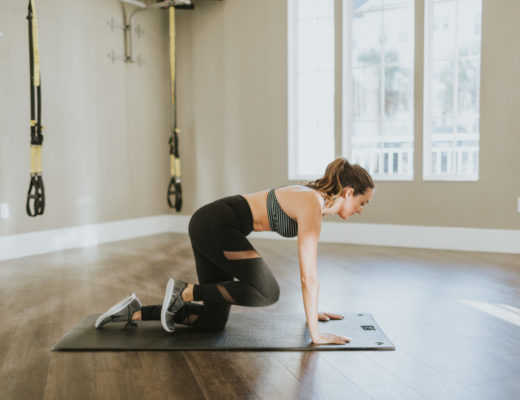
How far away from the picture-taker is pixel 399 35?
16.3ft

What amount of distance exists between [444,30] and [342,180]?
11.3 feet

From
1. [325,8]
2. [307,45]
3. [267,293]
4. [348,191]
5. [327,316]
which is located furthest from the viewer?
[307,45]

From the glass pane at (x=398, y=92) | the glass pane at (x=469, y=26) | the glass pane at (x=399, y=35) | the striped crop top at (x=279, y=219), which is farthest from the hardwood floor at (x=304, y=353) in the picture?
the glass pane at (x=399, y=35)

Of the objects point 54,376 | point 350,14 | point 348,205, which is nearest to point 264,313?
point 348,205

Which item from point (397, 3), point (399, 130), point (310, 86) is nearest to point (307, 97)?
point (310, 86)

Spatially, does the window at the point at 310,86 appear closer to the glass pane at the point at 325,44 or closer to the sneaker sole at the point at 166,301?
the glass pane at the point at 325,44

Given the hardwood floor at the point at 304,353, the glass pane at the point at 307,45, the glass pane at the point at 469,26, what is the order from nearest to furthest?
1. the hardwood floor at the point at 304,353
2. the glass pane at the point at 469,26
3. the glass pane at the point at 307,45

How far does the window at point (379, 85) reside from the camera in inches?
196

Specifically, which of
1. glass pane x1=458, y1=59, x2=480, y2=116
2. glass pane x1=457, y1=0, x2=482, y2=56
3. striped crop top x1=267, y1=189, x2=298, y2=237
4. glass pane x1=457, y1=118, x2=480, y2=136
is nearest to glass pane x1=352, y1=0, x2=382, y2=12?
glass pane x1=457, y1=0, x2=482, y2=56

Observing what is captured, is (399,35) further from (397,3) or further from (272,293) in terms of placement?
(272,293)

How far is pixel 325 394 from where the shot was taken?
1667 millimetres

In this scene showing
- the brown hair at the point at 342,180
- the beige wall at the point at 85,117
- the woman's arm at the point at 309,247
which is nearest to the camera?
the woman's arm at the point at 309,247

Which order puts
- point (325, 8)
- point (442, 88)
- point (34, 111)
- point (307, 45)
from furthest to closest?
point (307, 45) → point (325, 8) → point (442, 88) → point (34, 111)

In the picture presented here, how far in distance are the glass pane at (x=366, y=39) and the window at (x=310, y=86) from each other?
0.86ft
